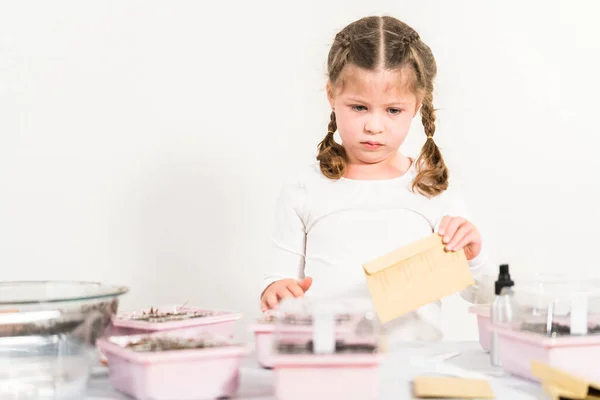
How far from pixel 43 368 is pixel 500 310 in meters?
0.57

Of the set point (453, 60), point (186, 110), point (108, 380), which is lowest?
point (108, 380)

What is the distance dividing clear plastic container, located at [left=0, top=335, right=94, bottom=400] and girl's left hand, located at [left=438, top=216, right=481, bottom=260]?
0.50m

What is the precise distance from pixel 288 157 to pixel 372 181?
502 mm

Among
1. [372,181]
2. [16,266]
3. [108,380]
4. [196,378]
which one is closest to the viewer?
[196,378]

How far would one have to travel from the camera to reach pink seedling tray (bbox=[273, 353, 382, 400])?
0.70 metres

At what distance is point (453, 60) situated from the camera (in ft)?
6.18

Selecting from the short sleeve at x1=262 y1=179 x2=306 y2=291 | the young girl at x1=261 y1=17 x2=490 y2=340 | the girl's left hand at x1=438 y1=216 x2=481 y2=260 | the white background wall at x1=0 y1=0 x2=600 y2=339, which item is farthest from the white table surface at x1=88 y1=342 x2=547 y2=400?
the white background wall at x1=0 y1=0 x2=600 y2=339

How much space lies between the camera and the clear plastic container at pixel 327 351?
701mm

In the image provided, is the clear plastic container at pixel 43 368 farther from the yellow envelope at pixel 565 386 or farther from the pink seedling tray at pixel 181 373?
the yellow envelope at pixel 565 386

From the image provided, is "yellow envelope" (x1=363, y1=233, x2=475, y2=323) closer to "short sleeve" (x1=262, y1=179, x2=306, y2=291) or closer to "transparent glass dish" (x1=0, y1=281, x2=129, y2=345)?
"transparent glass dish" (x1=0, y1=281, x2=129, y2=345)

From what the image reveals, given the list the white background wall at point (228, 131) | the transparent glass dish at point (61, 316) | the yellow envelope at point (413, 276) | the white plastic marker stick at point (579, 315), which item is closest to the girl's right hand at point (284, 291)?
the yellow envelope at point (413, 276)

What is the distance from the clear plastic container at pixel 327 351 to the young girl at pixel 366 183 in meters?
0.52

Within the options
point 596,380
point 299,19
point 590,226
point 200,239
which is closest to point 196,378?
point 596,380

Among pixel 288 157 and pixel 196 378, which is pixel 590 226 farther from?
pixel 196 378
